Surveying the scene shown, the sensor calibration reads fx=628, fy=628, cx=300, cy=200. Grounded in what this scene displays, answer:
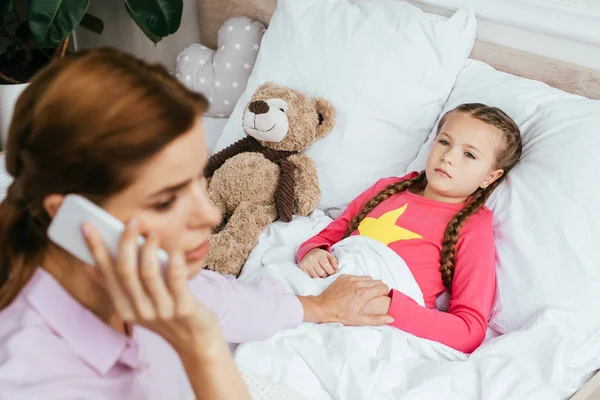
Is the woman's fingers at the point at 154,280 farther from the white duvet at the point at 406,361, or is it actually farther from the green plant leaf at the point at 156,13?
the green plant leaf at the point at 156,13

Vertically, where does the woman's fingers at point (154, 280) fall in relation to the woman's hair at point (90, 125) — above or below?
below

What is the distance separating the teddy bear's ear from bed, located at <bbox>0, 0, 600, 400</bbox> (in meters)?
0.03

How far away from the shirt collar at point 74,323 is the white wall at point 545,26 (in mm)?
1289

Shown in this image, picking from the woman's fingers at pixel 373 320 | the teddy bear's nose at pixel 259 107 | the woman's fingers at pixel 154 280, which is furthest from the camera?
the teddy bear's nose at pixel 259 107

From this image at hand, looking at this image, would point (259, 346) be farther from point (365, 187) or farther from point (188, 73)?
point (188, 73)

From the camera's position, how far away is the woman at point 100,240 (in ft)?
1.98

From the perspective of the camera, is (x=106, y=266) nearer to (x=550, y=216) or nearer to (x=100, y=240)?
(x=100, y=240)

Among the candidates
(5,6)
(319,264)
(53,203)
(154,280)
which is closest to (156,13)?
(5,6)

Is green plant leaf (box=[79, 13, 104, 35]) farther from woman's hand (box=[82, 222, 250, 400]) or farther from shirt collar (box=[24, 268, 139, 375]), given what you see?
woman's hand (box=[82, 222, 250, 400])

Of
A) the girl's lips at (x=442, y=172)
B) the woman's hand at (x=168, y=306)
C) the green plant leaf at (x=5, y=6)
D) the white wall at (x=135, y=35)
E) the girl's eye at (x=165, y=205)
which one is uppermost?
the girl's eye at (x=165, y=205)

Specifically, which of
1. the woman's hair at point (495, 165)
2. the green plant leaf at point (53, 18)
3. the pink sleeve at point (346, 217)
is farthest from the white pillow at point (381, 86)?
the green plant leaf at point (53, 18)

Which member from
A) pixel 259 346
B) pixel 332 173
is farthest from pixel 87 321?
pixel 332 173

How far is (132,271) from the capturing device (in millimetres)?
582

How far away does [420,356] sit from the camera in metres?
1.15
